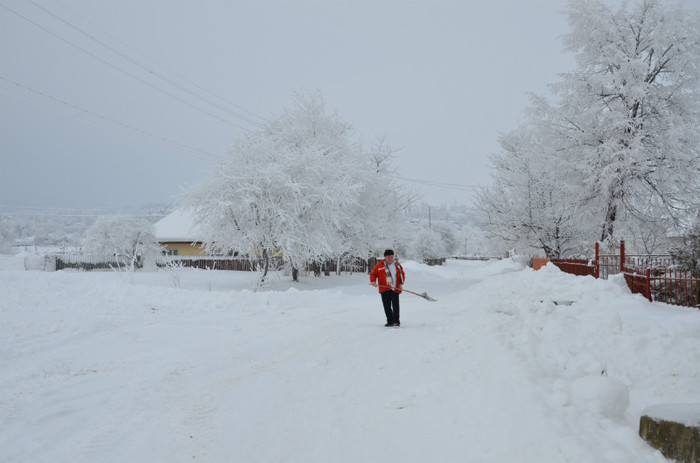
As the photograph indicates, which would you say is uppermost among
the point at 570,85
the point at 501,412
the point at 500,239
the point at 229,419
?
the point at 570,85

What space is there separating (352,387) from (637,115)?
642 inches

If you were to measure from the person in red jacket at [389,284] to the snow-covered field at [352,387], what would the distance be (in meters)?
0.41

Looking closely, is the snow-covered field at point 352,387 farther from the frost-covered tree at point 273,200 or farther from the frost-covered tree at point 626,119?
the frost-covered tree at point 273,200

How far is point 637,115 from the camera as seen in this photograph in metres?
16.3

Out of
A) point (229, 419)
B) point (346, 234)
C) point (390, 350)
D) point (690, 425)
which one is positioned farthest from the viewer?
point (346, 234)

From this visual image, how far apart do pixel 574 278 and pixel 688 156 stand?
24.5ft

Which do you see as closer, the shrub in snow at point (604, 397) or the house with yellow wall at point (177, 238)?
the shrub in snow at point (604, 397)

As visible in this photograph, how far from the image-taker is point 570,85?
699 inches

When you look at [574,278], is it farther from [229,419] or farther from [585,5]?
[585,5]

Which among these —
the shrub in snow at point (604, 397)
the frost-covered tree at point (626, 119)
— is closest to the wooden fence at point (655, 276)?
the frost-covered tree at point (626, 119)

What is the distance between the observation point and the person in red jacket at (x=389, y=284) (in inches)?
362

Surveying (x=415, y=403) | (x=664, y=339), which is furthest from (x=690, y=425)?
(x=664, y=339)

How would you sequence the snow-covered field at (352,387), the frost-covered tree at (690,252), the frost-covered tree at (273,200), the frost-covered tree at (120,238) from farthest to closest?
the frost-covered tree at (120,238), the frost-covered tree at (273,200), the frost-covered tree at (690,252), the snow-covered field at (352,387)

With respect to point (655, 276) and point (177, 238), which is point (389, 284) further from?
point (177, 238)
